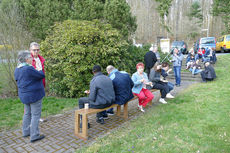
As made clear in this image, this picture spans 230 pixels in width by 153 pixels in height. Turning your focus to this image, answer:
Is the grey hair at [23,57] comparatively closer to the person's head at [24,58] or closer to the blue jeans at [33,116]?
the person's head at [24,58]

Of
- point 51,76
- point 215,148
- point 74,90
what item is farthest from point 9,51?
point 215,148

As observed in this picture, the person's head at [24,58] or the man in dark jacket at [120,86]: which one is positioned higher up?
the person's head at [24,58]

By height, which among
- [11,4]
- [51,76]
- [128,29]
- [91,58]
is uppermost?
[11,4]

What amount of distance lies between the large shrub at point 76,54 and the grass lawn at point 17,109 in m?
0.75

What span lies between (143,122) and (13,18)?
6847 millimetres

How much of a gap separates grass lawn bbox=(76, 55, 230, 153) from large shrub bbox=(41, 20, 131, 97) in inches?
114

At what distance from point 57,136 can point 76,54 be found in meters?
3.45

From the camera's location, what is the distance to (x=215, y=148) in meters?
3.17

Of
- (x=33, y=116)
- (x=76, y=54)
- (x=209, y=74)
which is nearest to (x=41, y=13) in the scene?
(x=76, y=54)

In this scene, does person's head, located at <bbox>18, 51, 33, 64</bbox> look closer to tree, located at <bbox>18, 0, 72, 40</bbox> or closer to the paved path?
the paved path

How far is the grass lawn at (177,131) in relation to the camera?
10.8ft

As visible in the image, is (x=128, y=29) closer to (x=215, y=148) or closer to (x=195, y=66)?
(x=195, y=66)

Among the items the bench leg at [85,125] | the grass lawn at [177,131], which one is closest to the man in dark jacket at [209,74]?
the grass lawn at [177,131]

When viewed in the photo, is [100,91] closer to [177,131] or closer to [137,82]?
[137,82]
